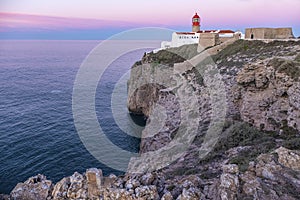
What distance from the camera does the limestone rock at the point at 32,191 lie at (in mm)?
8391

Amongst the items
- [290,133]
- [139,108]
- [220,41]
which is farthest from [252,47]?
[290,133]

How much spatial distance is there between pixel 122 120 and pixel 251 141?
109 ft

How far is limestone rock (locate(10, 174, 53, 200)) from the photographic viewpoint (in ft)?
27.5

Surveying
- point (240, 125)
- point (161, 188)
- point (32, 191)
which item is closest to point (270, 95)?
point (240, 125)

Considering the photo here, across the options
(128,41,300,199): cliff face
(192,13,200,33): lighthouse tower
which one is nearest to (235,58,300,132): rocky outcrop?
(128,41,300,199): cliff face

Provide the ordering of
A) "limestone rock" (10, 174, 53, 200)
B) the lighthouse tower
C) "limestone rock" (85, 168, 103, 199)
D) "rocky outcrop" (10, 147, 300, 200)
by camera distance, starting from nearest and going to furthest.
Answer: "rocky outcrop" (10, 147, 300, 200) → "limestone rock" (85, 168, 103, 199) → "limestone rock" (10, 174, 53, 200) → the lighthouse tower

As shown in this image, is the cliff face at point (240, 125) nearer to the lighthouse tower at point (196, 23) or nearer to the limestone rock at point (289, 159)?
the limestone rock at point (289, 159)

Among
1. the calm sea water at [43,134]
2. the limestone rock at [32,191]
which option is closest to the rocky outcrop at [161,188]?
the limestone rock at [32,191]

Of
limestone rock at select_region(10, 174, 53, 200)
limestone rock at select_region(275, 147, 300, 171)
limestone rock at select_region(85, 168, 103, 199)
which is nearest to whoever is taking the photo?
limestone rock at select_region(85, 168, 103, 199)

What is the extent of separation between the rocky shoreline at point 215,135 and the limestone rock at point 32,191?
34mm

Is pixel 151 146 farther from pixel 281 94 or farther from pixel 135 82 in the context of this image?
pixel 135 82

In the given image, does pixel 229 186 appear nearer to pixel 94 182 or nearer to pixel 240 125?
pixel 94 182

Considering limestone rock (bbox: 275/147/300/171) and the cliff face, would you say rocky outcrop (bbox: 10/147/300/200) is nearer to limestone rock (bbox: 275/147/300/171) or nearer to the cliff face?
the cliff face

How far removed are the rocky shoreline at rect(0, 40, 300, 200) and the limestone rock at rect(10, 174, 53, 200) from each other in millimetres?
34
